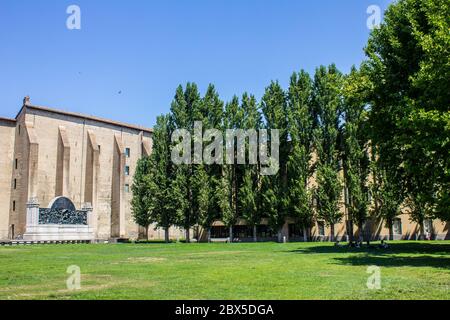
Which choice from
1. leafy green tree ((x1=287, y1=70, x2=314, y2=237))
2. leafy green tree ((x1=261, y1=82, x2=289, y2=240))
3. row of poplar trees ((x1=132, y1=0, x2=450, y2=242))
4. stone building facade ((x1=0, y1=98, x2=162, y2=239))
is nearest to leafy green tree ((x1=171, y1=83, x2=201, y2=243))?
row of poplar trees ((x1=132, y1=0, x2=450, y2=242))

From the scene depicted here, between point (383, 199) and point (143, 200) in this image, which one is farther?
point (143, 200)

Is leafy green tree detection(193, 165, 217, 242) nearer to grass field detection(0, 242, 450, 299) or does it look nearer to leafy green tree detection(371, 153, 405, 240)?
leafy green tree detection(371, 153, 405, 240)

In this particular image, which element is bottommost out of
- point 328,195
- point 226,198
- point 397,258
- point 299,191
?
point 397,258

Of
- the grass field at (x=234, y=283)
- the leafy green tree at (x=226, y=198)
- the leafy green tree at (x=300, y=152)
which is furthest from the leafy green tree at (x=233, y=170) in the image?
the grass field at (x=234, y=283)

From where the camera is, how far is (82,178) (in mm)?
62406

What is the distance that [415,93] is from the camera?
2288 cm

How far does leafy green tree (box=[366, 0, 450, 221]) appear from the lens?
1803cm

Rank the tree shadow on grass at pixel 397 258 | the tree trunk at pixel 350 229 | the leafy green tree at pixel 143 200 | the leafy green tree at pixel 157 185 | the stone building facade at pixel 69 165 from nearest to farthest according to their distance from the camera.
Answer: the tree shadow on grass at pixel 397 258 → the tree trunk at pixel 350 229 → the leafy green tree at pixel 157 185 → the leafy green tree at pixel 143 200 → the stone building facade at pixel 69 165

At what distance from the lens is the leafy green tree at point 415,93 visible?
18.0 m

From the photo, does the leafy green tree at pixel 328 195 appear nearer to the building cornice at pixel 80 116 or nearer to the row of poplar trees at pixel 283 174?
the row of poplar trees at pixel 283 174

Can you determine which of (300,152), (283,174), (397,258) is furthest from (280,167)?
(397,258)

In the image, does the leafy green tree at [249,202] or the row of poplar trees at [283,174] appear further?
the leafy green tree at [249,202]

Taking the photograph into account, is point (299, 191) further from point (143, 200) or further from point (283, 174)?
point (143, 200)
